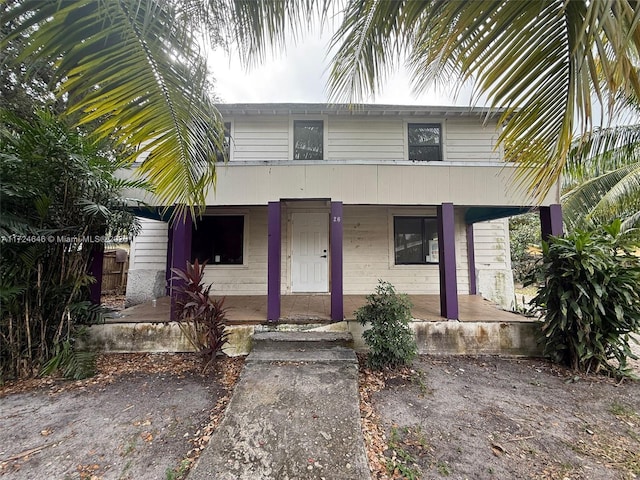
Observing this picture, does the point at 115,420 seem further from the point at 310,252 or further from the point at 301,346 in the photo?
the point at 310,252

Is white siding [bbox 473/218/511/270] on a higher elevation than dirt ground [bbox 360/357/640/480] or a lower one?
higher

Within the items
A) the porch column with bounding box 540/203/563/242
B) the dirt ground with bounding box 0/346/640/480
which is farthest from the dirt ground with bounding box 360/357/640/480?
the porch column with bounding box 540/203/563/242

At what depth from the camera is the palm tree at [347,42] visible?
1.17m

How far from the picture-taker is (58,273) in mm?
3701

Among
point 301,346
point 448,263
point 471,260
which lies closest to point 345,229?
point 448,263

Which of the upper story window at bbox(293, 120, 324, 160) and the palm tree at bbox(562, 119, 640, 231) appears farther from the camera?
the upper story window at bbox(293, 120, 324, 160)

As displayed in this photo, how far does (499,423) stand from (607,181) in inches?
279

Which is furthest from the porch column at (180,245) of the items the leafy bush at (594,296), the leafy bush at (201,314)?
the leafy bush at (594,296)

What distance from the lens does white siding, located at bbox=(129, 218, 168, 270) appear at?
688 cm

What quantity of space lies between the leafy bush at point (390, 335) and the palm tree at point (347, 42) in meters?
2.38

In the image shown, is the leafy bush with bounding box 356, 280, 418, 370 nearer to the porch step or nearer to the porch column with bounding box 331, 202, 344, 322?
the porch step

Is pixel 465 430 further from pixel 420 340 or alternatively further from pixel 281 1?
pixel 281 1

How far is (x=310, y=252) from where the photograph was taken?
6789mm

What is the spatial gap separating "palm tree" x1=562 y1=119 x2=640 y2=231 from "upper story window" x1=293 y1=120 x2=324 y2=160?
16.8ft
